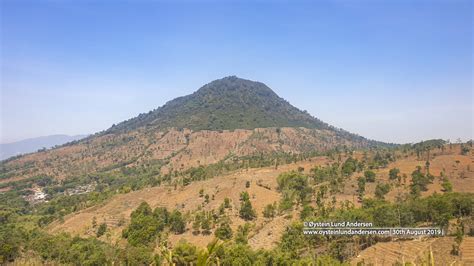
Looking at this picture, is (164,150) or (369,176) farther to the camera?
(164,150)

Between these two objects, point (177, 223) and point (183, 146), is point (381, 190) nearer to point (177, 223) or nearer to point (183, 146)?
point (177, 223)

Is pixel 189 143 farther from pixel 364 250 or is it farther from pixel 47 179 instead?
pixel 364 250

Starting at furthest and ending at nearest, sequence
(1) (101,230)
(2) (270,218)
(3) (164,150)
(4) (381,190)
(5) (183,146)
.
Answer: (5) (183,146) < (3) (164,150) < (4) (381,190) < (1) (101,230) < (2) (270,218)

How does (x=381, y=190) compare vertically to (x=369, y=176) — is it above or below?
below

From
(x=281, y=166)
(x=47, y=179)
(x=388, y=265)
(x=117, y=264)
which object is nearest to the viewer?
(x=117, y=264)

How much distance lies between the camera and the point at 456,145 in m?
88.9

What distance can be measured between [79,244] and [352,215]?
33.1 metres

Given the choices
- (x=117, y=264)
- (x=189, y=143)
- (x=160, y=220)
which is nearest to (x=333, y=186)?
(x=160, y=220)

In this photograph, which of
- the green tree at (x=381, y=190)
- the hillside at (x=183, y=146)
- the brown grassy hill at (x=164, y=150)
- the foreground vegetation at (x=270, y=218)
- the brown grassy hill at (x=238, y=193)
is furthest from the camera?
the brown grassy hill at (x=164, y=150)

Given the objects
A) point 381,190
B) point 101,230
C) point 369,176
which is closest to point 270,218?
point 381,190

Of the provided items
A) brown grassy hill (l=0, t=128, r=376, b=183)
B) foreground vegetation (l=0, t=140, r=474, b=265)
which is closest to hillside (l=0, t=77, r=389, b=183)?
brown grassy hill (l=0, t=128, r=376, b=183)

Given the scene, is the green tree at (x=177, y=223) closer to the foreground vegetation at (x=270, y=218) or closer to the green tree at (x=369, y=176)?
the foreground vegetation at (x=270, y=218)

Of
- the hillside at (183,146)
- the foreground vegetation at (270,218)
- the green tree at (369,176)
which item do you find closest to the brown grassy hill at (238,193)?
the foreground vegetation at (270,218)

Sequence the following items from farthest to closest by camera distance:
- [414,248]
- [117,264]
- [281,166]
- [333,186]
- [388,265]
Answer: [281,166] → [333,186] → [414,248] → [388,265] → [117,264]
